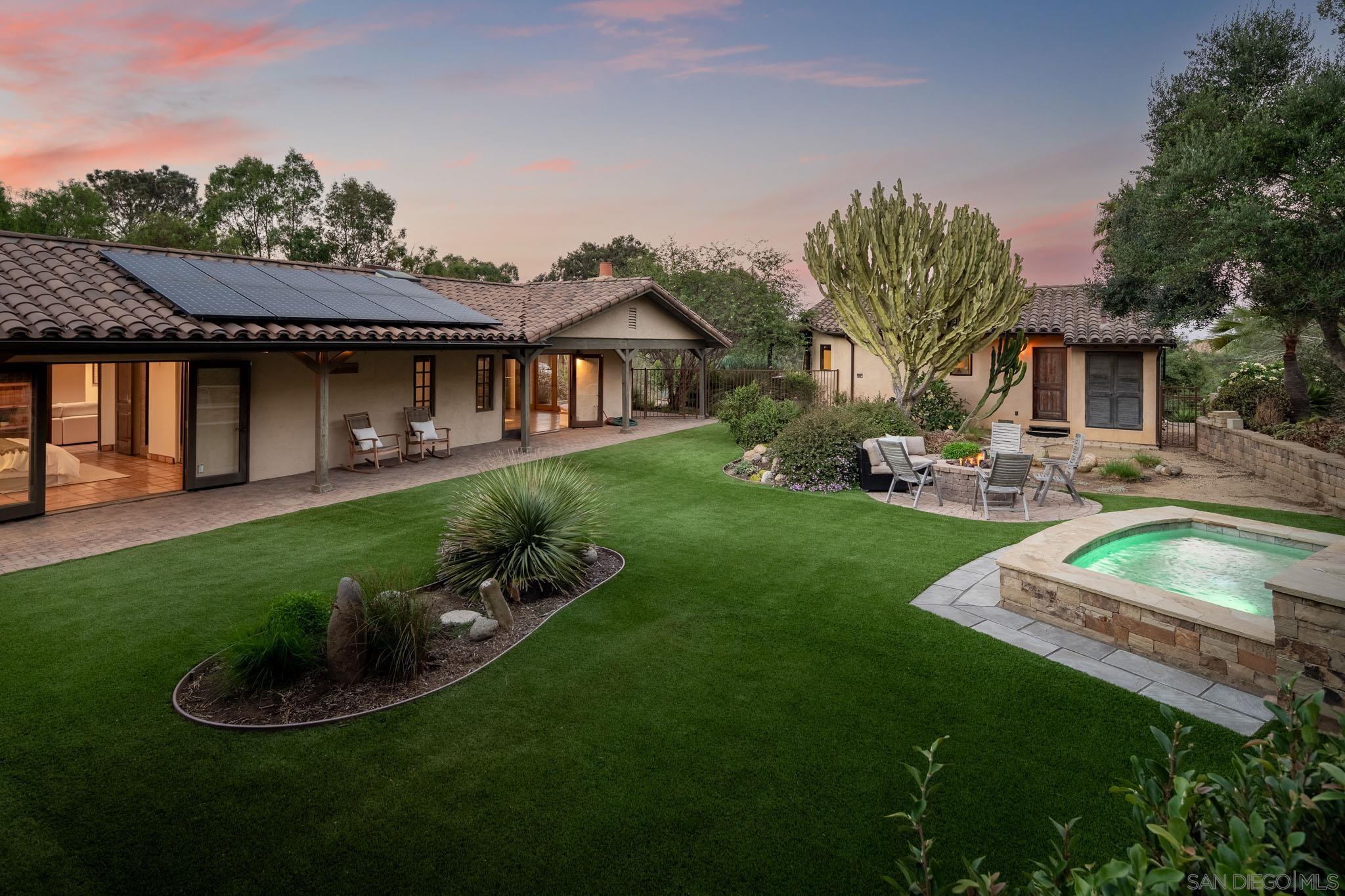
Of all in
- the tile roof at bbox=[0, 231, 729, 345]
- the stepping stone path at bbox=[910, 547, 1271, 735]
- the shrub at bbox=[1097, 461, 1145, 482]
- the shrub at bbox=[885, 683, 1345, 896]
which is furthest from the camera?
the shrub at bbox=[1097, 461, 1145, 482]

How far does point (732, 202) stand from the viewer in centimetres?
3059

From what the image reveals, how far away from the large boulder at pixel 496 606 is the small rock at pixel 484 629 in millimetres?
53

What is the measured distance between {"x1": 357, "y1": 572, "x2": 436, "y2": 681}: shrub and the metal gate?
18.1 meters

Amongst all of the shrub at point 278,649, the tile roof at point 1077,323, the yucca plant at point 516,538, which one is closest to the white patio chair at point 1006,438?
the tile roof at point 1077,323

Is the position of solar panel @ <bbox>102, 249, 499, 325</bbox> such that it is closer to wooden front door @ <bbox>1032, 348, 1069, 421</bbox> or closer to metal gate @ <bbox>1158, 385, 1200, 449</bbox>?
wooden front door @ <bbox>1032, 348, 1069, 421</bbox>

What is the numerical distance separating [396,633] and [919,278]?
1338 cm

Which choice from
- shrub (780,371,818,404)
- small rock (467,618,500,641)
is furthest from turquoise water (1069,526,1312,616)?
shrub (780,371,818,404)

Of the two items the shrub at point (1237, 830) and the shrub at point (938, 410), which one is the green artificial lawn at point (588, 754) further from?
the shrub at point (938, 410)

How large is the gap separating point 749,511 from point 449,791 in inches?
291

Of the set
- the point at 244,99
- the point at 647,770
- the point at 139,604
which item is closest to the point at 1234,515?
the point at 647,770

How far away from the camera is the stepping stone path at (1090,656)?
4922 mm

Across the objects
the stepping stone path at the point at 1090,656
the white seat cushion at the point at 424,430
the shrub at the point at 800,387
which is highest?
the shrub at the point at 800,387

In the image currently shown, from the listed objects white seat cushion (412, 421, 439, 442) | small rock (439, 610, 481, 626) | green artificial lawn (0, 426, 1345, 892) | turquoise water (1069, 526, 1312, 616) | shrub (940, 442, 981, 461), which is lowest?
green artificial lawn (0, 426, 1345, 892)

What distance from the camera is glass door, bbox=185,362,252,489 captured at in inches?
468
